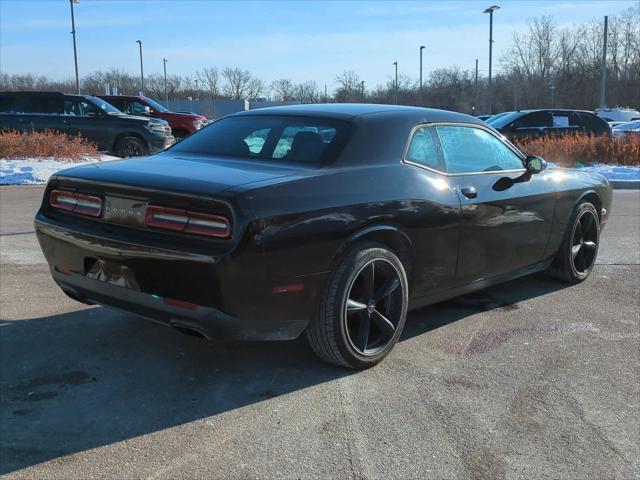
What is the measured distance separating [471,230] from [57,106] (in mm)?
14330

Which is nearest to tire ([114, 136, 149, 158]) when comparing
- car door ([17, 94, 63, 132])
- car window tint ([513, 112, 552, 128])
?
car door ([17, 94, 63, 132])

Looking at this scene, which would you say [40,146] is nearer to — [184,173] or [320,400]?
[184,173]

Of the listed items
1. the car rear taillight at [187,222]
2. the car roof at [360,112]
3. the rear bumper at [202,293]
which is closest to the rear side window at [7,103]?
the car roof at [360,112]

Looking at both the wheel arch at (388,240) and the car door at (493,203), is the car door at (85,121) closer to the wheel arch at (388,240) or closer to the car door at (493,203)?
the car door at (493,203)

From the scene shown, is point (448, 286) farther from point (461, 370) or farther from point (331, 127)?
point (331, 127)

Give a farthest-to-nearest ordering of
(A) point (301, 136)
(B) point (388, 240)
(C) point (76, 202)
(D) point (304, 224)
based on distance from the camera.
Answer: (A) point (301, 136)
(B) point (388, 240)
(C) point (76, 202)
(D) point (304, 224)

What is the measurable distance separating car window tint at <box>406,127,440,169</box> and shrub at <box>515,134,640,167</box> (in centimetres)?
1324

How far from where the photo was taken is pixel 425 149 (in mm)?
4266

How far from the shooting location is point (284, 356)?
13.2 feet

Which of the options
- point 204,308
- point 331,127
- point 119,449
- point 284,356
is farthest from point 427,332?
point 119,449

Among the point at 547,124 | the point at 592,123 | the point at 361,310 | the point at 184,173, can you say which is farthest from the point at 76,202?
the point at 592,123

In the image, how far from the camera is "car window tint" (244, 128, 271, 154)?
13.8 feet

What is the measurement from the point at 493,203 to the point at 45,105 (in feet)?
47.1

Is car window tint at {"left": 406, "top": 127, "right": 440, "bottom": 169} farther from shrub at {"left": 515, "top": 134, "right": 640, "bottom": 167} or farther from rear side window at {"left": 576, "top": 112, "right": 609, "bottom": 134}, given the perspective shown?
rear side window at {"left": 576, "top": 112, "right": 609, "bottom": 134}
